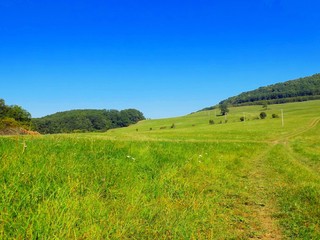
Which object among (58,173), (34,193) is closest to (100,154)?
(58,173)

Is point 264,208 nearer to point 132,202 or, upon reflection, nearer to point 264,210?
Result: point 264,210

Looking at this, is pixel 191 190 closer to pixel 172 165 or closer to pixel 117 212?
pixel 172 165

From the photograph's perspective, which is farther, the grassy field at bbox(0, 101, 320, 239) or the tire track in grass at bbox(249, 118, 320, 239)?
the tire track in grass at bbox(249, 118, 320, 239)

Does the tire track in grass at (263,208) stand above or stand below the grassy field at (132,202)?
below

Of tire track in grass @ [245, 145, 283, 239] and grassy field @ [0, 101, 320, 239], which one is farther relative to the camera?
tire track in grass @ [245, 145, 283, 239]

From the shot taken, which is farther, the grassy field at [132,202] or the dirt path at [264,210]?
the dirt path at [264,210]

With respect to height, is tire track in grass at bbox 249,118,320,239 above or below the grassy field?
below

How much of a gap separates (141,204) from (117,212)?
858 millimetres

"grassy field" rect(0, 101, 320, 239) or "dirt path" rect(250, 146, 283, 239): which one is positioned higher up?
"grassy field" rect(0, 101, 320, 239)

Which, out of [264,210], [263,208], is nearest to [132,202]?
[264,210]

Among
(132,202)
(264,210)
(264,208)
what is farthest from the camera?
(264,208)

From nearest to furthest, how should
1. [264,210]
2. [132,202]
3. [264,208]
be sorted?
[132,202] → [264,210] → [264,208]

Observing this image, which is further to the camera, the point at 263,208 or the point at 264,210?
the point at 263,208

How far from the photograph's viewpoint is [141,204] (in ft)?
21.7
